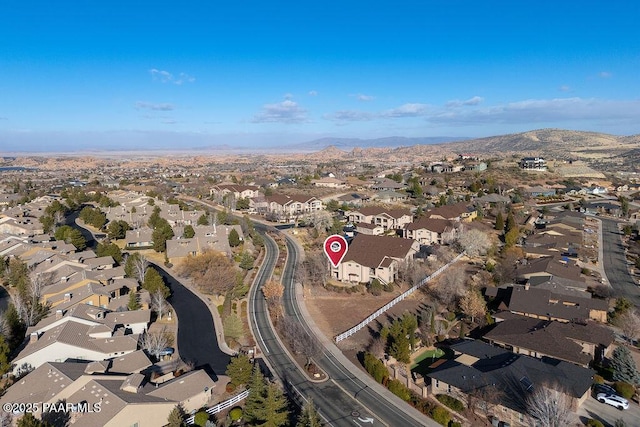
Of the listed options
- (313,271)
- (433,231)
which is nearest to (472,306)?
(313,271)

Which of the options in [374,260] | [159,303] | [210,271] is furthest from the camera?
[374,260]

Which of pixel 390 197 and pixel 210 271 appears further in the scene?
pixel 390 197

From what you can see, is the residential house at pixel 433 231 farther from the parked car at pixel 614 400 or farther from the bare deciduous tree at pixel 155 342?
the bare deciduous tree at pixel 155 342

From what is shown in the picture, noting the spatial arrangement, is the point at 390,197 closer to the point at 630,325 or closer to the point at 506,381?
the point at 630,325

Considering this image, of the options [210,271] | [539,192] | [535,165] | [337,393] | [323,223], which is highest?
[535,165]

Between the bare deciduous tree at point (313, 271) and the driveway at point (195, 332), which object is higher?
the bare deciduous tree at point (313, 271)

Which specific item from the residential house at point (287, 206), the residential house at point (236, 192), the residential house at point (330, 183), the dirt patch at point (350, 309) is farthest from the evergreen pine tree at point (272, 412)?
the residential house at point (330, 183)

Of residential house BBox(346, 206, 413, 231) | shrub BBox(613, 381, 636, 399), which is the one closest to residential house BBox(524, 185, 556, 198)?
residential house BBox(346, 206, 413, 231)
